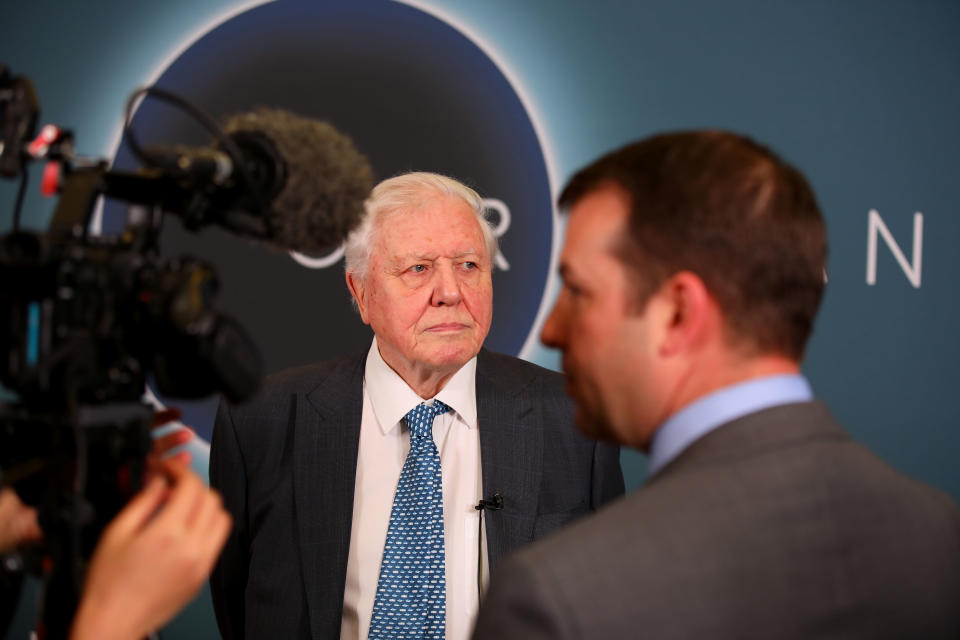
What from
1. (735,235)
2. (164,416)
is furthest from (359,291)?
(735,235)

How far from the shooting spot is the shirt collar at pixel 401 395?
2.13 metres

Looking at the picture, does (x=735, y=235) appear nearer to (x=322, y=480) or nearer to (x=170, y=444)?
(x=170, y=444)

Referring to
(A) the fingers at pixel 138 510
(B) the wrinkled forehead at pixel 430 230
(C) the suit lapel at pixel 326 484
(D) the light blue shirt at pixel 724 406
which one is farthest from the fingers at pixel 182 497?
(B) the wrinkled forehead at pixel 430 230

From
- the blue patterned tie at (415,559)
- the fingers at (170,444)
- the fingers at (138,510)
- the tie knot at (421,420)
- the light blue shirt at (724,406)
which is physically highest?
the light blue shirt at (724,406)

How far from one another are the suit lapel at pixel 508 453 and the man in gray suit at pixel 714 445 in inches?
32.4

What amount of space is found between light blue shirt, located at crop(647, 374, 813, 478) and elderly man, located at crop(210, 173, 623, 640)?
95 cm

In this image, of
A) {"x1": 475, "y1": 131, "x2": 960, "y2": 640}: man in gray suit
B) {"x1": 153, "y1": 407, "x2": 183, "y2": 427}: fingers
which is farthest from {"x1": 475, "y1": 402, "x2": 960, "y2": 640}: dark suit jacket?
{"x1": 153, "y1": 407, "x2": 183, "y2": 427}: fingers

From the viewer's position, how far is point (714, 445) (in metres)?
1.08

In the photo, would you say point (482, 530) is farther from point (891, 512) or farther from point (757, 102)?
point (757, 102)

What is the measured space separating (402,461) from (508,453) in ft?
0.81

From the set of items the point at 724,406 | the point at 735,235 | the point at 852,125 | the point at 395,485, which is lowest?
the point at 395,485

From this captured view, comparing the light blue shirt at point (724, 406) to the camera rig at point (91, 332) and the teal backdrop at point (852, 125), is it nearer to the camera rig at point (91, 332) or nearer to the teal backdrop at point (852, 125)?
the camera rig at point (91, 332)

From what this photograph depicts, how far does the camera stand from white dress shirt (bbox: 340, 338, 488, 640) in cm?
197

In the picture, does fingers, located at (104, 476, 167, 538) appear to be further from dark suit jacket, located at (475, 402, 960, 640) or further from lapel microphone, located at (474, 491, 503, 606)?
lapel microphone, located at (474, 491, 503, 606)
